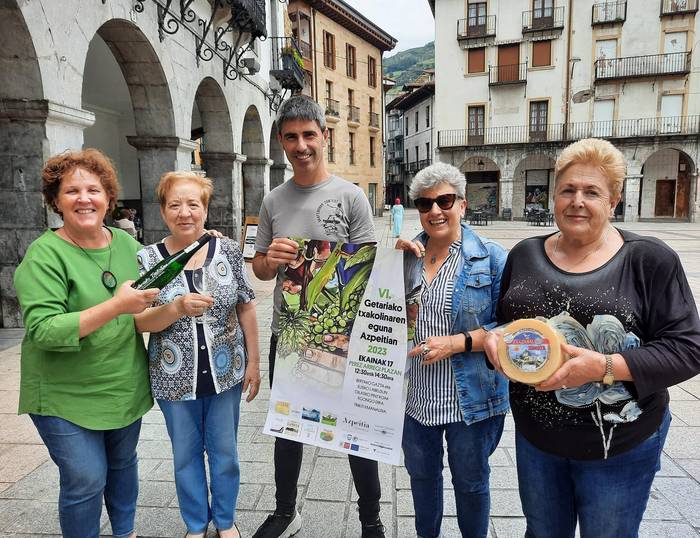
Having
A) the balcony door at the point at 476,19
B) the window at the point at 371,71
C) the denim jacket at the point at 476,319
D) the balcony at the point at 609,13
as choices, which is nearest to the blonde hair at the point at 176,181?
the denim jacket at the point at 476,319

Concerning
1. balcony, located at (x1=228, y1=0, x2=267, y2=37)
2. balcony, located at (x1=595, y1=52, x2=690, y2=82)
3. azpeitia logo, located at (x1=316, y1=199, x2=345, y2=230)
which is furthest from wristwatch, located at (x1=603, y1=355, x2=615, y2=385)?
balcony, located at (x1=595, y1=52, x2=690, y2=82)

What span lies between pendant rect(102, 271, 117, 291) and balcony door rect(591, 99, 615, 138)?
32027 mm

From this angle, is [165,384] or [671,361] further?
[165,384]

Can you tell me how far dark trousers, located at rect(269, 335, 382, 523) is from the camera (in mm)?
2328

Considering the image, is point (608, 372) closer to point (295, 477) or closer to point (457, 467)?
point (457, 467)

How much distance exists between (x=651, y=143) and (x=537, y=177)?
6.66 metres

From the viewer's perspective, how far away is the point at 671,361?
1449mm

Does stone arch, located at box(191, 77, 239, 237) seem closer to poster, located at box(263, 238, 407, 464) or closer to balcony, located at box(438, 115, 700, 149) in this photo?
poster, located at box(263, 238, 407, 464)

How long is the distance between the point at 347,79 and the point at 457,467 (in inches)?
1351

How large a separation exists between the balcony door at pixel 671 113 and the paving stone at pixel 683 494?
103ft

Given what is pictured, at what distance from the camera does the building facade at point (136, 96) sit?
5.03m

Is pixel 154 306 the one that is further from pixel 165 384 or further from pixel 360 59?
pixel 360 59

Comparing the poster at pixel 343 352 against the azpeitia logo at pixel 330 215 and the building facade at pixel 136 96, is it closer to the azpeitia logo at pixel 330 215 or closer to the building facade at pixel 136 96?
the azpeitia logo at pixel 330 215

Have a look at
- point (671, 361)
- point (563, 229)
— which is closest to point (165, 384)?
point (563, 229)
